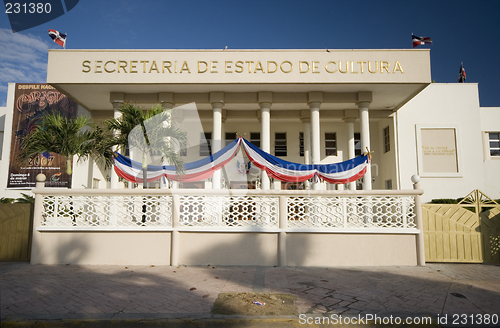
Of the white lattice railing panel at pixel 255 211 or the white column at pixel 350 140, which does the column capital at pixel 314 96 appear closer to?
the white column at pixel 350 140

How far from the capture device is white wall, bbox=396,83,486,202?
1702 cm

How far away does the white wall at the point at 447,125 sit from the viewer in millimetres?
17016

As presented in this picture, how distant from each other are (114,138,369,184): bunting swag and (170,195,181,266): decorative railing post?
2082mm

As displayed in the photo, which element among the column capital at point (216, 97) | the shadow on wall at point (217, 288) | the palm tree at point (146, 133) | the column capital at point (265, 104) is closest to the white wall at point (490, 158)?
the column capital at point (265, 104)

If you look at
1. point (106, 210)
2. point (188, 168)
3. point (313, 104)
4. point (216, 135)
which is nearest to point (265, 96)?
point (313, 104)

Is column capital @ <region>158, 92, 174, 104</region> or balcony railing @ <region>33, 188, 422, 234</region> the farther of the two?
column capital @ <region>158, 92, 174, 104</region>

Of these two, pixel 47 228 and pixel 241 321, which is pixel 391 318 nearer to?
pixel 241 321

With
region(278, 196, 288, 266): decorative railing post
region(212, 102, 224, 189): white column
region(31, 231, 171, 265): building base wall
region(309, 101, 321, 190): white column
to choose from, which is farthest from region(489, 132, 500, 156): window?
region(31, 231, 171, 265): building base wall

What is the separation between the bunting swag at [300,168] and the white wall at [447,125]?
6920mm

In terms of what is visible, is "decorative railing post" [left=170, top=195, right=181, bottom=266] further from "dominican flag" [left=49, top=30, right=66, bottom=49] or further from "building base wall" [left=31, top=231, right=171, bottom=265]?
"dominican flag" [left=49, top=30, right=66, bottom=49]

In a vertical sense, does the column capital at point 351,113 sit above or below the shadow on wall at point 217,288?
above

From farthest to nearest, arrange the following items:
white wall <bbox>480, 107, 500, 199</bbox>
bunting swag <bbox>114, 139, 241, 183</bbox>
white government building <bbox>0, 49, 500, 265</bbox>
→ white wall <bbox>480, 107, 500, 199</bbox>, white government building <bbox>0, 49, 500, 265</bbox>, bunting swag <bbox>114, 139, 241, 183</bbox>

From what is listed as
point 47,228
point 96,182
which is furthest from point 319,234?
point 96,182

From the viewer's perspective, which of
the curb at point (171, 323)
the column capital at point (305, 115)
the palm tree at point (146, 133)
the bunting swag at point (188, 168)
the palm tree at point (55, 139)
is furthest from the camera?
the column capital at point (305, 115)
